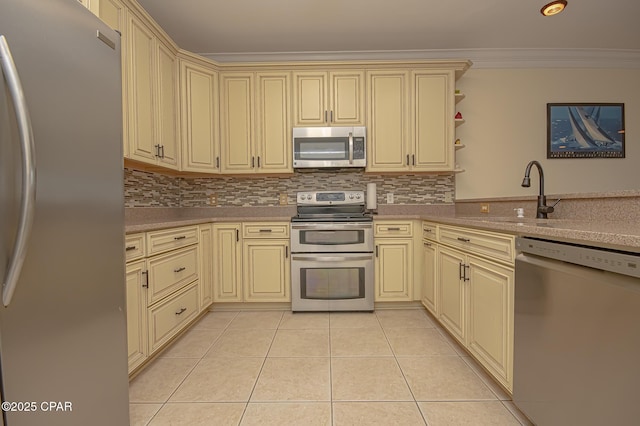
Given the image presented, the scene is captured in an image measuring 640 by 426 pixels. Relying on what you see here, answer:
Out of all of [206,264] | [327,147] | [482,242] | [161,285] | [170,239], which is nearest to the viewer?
[482,242]

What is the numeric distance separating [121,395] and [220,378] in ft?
2.00

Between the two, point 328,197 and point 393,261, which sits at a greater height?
point 328,197

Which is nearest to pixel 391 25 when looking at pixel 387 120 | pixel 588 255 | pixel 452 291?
pixel 387 120

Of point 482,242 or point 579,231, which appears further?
point 482,242

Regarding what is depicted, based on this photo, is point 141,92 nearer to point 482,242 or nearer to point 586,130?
point 482,242

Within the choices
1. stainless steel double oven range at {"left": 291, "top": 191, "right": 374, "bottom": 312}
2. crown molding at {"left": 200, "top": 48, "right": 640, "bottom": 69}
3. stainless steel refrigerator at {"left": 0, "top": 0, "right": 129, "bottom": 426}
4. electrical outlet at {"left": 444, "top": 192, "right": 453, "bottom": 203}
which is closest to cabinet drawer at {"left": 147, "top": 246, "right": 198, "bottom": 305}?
stainless steel refrigerator at {"left": 0, "top": 0, "right": 129, "bottom": 426}

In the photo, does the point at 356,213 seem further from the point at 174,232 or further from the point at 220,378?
the point at 220,378

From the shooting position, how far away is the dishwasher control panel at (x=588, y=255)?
79cm

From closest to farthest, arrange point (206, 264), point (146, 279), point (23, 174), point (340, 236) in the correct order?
point (23, 174), point (146, 279), point (206, 264), point (340, 236)

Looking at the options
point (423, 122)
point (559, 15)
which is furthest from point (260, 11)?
point (559, 15)

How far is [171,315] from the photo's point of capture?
206 centimetres

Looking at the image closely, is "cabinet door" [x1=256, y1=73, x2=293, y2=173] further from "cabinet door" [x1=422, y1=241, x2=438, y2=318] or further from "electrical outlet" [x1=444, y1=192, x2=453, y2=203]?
"electrical outlet" [x1=444, y1=192, x2=453, y2=203]

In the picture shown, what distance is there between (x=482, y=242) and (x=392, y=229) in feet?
3.91

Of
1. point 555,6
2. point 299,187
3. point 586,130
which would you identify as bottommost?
point 299,187
